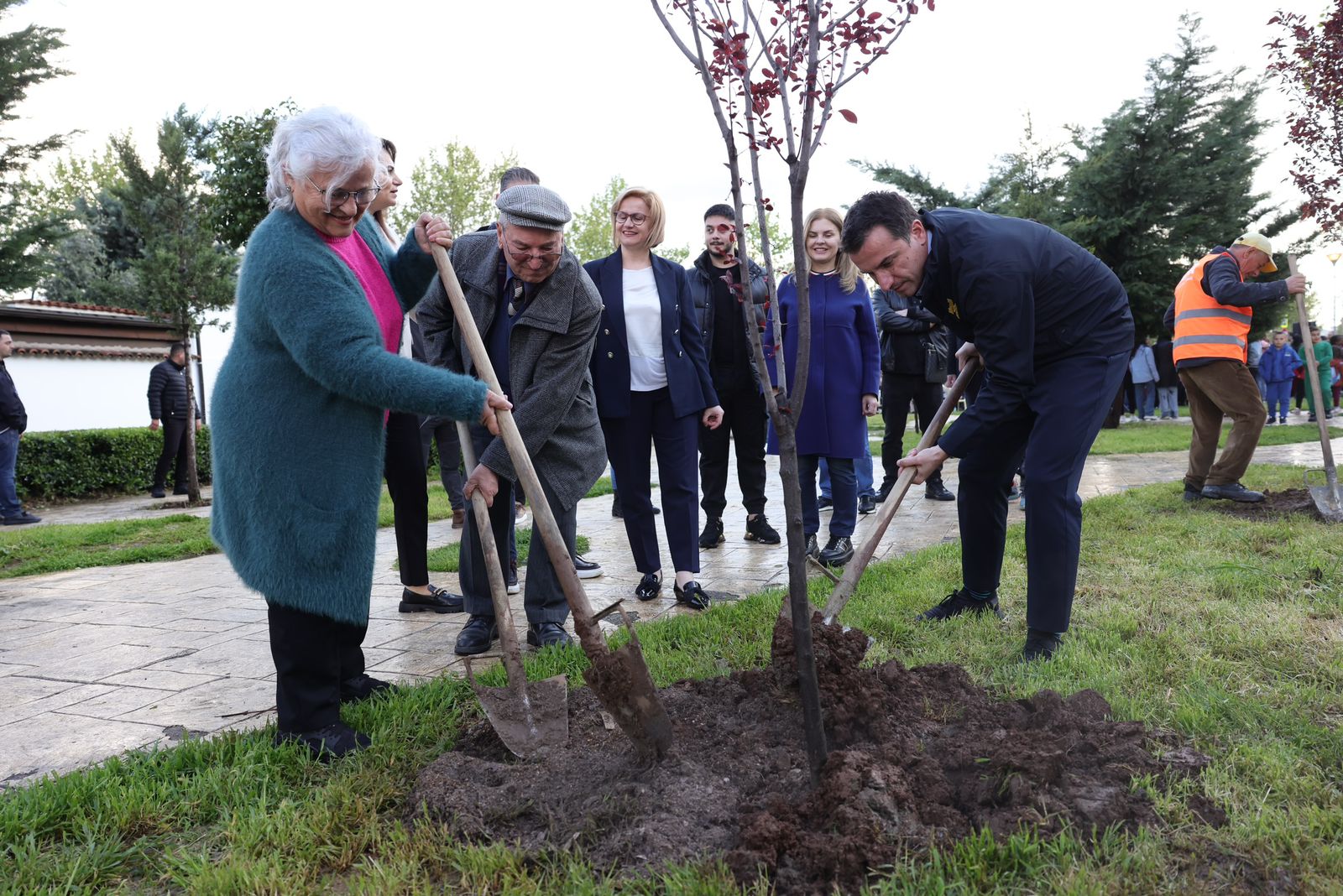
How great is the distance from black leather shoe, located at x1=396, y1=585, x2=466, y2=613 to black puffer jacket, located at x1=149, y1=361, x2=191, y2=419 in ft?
30.2

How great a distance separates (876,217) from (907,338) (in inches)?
174

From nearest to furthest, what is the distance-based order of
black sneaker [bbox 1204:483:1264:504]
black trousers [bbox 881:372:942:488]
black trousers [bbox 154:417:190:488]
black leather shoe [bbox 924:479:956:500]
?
black sneaker [bbox 1204:483:1264:504], black trousers [bbox 881:372:942:488], black leather shoe [bbox 924:479:956:500], black trousers [bbox 154:417:190:488]

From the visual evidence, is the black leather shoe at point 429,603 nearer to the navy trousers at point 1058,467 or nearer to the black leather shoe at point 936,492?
the navy trousers at point 1058,467

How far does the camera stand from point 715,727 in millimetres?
2742

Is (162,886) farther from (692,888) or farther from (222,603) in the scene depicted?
(222,603)

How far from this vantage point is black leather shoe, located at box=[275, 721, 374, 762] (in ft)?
8.98

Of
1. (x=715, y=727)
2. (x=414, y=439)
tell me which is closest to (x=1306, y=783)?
(x=715, y=727)

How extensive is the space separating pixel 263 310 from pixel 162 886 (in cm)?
151

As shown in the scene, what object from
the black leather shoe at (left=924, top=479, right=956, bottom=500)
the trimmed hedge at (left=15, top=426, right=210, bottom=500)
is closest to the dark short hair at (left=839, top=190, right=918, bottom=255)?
the black leather shoe at (left=924, top=479, right=956, bottom=500)

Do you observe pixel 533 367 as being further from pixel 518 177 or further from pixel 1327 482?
pixel 1327 482

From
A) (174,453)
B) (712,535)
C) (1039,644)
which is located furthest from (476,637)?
(174,453)

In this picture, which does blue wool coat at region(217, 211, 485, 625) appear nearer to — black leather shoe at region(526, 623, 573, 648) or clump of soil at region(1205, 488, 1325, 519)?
black leather shoe at region(526, 623, 573, 648)

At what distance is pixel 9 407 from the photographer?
10.4m

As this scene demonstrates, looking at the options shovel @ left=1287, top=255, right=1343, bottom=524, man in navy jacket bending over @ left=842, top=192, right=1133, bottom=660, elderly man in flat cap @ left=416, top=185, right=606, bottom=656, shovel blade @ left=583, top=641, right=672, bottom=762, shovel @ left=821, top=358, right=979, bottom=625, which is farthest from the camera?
shovel @ left=1287, top=255, right=1343, bottom=524
